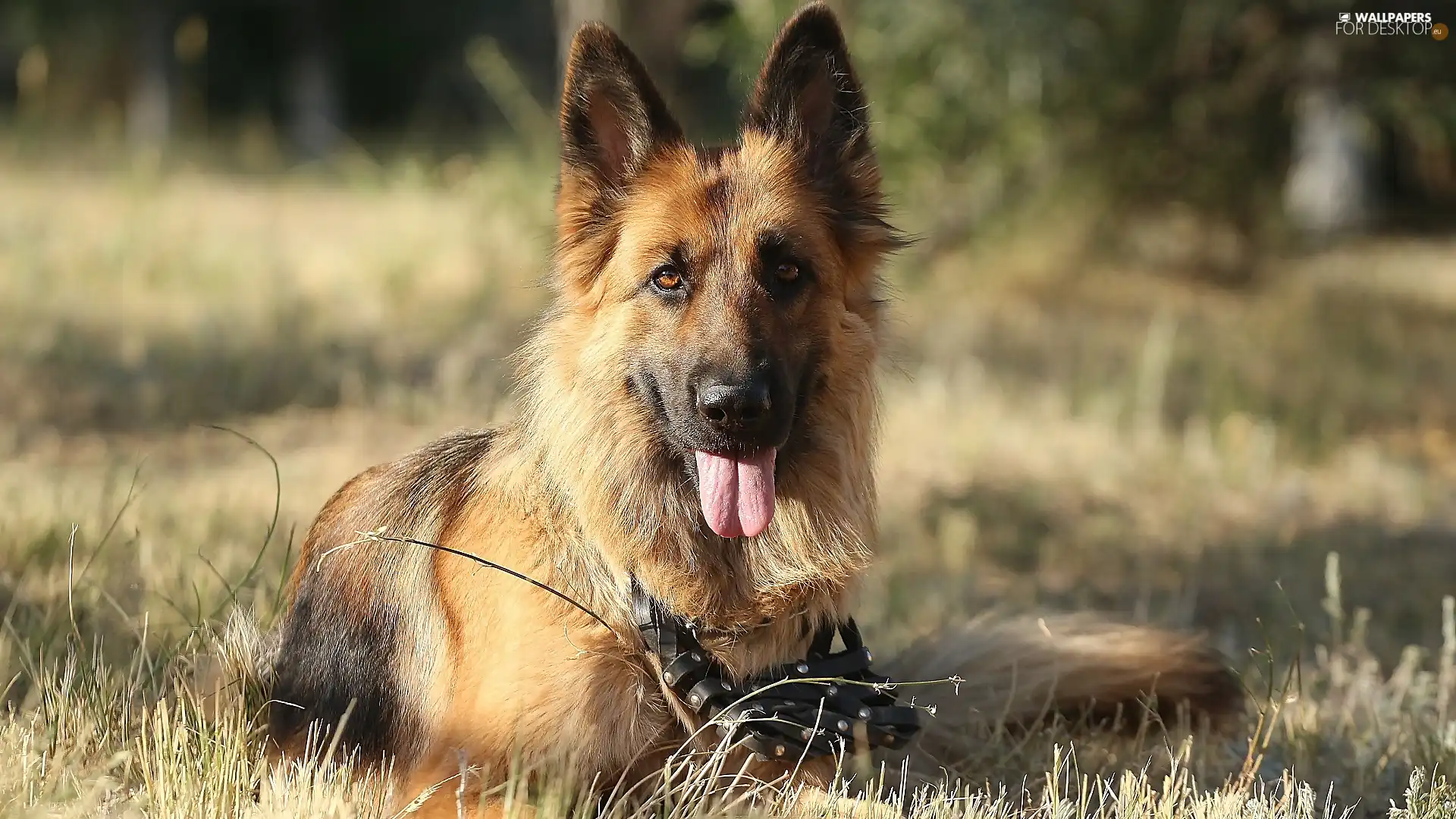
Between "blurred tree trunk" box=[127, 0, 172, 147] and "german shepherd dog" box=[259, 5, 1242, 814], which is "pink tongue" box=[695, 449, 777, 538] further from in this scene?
"blurred tree trunk" box=[127, 0, 172, 147]

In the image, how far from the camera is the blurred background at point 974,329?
6.13 m

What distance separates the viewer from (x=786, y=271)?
333cm

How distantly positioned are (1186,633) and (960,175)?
710 cm

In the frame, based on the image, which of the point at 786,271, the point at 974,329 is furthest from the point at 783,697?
the point at 974,329

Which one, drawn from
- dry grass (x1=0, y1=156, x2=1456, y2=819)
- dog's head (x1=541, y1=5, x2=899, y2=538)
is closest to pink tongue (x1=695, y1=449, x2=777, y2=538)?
dog's head (x1=541, y1=5, x2=899, y2=538)

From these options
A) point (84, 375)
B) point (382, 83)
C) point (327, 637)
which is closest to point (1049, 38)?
point (84, 375)

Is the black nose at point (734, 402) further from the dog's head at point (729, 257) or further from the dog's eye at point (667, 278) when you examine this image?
the dog's eye at point (667, 278)

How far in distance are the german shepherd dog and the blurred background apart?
789 millimetres

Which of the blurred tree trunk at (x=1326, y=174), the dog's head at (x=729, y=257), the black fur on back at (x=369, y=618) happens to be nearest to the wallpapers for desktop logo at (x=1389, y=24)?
the blurred tree trunk at (x=1326, y=174)

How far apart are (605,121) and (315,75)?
22001 mm

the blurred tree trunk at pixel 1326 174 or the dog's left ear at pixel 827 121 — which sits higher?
the blurred tree trunk at pixel 1326 174

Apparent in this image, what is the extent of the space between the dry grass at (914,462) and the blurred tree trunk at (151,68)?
8814mm

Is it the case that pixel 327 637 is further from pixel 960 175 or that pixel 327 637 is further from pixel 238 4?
pixel 238 4

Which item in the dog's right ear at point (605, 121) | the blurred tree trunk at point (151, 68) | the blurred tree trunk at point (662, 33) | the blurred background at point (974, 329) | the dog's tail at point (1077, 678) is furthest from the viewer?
the blurred tree trunk at point (151, 68)
